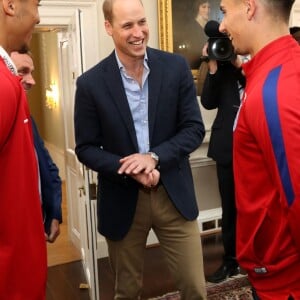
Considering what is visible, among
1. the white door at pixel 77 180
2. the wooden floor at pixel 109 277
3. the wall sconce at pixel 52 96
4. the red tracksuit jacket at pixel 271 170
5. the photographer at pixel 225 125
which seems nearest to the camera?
the red tracksuit jacket at pixel 271 170

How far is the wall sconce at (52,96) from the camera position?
7152 millimetres

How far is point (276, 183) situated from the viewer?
1141 mm

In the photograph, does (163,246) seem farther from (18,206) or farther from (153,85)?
(18,206)

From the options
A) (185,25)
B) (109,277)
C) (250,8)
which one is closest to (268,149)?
(250,8)

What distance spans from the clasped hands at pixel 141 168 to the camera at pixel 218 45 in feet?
3.62

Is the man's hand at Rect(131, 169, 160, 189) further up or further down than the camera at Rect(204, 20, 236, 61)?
further down

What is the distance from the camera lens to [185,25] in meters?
3.84

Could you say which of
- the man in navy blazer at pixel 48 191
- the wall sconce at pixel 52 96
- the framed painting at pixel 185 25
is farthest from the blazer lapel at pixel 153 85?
the wall sconce at pixel 52 96

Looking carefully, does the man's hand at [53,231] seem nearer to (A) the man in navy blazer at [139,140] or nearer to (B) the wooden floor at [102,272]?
(A) the man in navy blazer at [139,140]

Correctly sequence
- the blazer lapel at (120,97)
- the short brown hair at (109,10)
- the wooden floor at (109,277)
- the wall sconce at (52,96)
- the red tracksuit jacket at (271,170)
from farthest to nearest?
the wall sconce at (52,96) → the wooden floor at (109,277) → the short brown hair at (109,10) → the blazer lapel at (120,97) → the red tracksuit jacket at (271,170)

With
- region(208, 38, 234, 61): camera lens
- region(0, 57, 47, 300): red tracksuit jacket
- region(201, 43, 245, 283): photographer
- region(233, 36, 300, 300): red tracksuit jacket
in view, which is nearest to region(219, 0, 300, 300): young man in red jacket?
region(233, 36, 300, 300): red tracksuit jacket

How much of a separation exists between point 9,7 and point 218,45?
1722 mm

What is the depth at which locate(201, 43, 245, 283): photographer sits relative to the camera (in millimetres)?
2955

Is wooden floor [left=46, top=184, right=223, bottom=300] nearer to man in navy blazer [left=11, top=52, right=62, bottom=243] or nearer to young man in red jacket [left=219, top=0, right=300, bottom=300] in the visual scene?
man in navy blazer [left=11, top=52, right=62, bottom=243]
